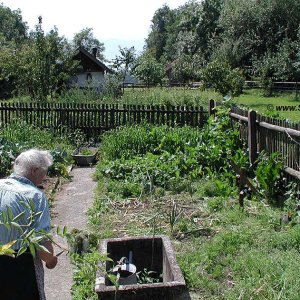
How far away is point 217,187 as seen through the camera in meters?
8.46

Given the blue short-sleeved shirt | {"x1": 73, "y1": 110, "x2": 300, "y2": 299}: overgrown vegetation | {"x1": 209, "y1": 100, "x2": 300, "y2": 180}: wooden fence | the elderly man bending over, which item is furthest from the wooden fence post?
the blue short-sleeved shirt

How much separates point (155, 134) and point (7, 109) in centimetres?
613

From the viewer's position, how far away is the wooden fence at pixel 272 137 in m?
7.54

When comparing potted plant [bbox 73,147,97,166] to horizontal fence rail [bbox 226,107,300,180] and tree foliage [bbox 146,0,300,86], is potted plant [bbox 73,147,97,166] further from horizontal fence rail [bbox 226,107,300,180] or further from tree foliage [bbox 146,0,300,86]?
tree foliage [bbox 146,0,300,86]

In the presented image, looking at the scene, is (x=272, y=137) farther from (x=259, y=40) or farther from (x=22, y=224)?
(x=259, y=40)

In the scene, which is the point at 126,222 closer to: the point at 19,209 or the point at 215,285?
the point at 215,285

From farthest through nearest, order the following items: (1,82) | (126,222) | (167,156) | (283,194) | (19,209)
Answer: (1,82) < (167,156) < (283,194) < (126,222) < (19,209)

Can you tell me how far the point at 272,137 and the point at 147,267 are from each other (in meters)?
4.07

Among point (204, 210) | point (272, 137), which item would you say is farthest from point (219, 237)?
point (272, 137)

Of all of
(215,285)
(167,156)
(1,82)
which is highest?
(1,82)

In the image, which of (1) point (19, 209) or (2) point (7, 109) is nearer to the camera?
(1) point (19, 209)

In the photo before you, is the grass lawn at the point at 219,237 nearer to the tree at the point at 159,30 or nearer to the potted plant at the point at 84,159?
the potted plant at the point at 84,159

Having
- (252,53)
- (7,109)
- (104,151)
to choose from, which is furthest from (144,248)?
(252,53)

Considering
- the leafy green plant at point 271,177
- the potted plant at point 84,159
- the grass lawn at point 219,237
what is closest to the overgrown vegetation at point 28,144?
the potted plant at point 84,159
